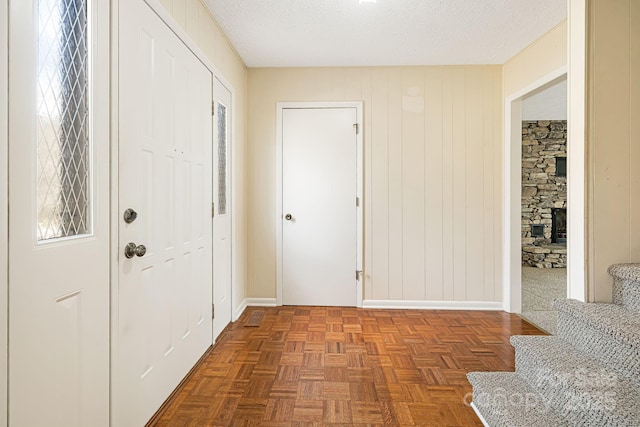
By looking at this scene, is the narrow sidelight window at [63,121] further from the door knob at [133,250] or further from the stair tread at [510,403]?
the stair tread at [510,403]

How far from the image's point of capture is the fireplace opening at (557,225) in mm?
6129

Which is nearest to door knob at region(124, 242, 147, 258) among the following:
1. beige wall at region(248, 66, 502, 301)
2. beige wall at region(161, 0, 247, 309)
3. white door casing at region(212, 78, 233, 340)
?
white door casing at region(212, 78, 233, 340)

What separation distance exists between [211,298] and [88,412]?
1315 mm

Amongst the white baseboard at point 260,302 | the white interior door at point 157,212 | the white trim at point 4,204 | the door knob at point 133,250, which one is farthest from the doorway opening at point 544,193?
the white trim at point 4,204

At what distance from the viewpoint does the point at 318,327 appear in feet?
9.79

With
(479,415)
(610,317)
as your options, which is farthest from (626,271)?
(479,415)

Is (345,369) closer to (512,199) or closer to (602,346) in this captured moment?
(602,346)

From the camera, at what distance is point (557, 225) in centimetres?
616

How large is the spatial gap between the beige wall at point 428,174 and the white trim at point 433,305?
5cm

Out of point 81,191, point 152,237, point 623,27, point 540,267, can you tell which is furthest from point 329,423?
point 540,267

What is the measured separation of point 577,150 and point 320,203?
7.37ft

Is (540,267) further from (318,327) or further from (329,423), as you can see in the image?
(329,423)

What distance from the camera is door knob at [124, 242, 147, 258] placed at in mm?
1479

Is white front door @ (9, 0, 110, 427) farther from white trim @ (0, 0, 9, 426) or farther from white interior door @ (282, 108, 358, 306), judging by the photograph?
white interior door @ (282, 108, 358, 306)
